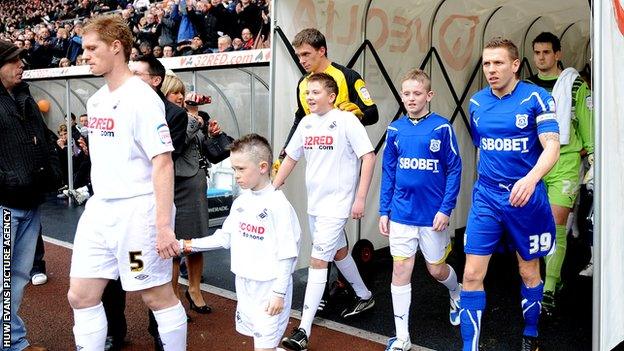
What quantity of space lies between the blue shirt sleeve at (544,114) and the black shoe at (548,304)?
1.64m

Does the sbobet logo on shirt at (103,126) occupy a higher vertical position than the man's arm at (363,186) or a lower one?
higher

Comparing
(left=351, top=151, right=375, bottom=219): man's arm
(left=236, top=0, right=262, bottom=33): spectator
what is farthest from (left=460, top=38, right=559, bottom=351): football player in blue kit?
(left=236, top=0, right=262, bottom=33): spectator

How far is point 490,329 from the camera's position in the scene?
3.93 meters

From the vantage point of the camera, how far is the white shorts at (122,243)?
2633 mm

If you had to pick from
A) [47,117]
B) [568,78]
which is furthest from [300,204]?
[47,117]

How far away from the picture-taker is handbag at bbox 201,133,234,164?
4.12 meters

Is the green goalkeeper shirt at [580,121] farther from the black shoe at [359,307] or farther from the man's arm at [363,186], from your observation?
the black shoe at [359,307]

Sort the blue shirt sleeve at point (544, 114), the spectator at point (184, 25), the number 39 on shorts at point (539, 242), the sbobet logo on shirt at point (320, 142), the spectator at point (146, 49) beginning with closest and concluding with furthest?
the blue shirt sleeve at point (544, 114), the number 39 on shorts at point (539, 242), the sbobet logo on shirt at point (320, 142), the spectator at point (146, 49), the spectator at point (184, 25)

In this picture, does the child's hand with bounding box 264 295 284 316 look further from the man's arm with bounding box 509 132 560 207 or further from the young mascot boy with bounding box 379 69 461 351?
the man's arm with bounding box 509 132 560 207

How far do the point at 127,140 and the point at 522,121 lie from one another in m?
2.01

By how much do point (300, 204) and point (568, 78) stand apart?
2.29 meters

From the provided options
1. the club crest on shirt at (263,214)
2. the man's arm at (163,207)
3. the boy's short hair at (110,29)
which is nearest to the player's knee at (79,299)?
the man's arm at (163,207)

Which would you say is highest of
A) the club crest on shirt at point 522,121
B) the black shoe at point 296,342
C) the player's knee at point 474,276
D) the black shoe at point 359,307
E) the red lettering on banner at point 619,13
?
the red lettering on banner at point 619,13

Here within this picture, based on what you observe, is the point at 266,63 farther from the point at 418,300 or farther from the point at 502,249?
the point at 502,249
